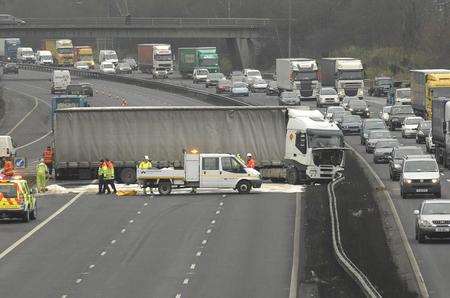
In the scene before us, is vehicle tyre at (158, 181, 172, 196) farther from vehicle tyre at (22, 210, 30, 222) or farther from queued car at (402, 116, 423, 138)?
queued car at (402, 116, 423, 138)

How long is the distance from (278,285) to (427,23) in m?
125

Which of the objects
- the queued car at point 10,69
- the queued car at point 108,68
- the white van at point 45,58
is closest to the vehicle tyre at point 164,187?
the queued car at point 108,68

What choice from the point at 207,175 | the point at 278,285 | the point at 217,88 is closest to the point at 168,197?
the point at 207,175

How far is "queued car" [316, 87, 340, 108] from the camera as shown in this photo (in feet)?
341

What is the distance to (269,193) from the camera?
5481 cm

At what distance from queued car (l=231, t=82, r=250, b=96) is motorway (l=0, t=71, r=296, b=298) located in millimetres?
63033

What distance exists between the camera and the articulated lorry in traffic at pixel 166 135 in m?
61.8

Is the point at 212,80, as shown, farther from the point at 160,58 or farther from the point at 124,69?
the point at 124,69

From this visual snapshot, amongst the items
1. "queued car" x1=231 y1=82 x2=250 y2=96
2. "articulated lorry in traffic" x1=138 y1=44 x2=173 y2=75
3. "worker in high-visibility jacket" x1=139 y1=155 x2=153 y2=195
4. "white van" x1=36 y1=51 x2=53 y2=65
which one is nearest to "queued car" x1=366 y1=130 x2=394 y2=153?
"worker in high-visibility jacket" x1=139 y1=155 x2=153 y2=195

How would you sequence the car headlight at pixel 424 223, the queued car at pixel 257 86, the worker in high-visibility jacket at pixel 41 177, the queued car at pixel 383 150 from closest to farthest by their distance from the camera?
the car headlight at pixel 424 223, the worker in high-visibility jacket at pixel 41 177, the queued car at pixel 383 150, the queued car at pixel 257 86

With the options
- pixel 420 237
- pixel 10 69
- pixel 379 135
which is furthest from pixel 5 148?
pixel 10 69

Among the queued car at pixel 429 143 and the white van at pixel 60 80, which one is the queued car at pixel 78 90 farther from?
the queued car at pixel 429 143

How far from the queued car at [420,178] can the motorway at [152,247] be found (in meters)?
4.04

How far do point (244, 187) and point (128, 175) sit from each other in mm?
8571
